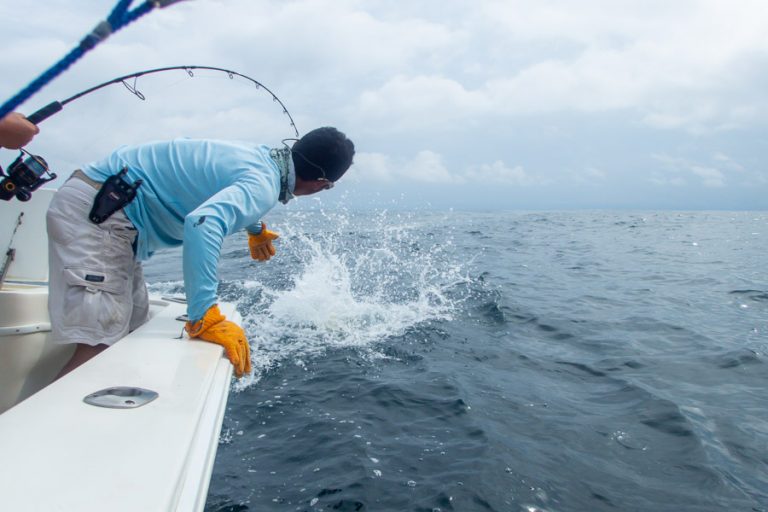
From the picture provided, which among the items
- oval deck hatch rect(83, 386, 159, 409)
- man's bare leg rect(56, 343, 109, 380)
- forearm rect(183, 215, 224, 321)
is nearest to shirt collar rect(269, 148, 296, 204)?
forearm rect(183, 215, 224, 321)

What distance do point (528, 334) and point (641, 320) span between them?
180 cm

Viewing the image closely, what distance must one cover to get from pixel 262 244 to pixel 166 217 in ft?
3.49

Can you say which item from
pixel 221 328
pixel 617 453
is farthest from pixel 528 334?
pixel 221 328

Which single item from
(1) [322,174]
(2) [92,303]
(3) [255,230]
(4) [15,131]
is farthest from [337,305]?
(4) [15,131]

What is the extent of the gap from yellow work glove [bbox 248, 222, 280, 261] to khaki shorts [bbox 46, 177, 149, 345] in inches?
45.2

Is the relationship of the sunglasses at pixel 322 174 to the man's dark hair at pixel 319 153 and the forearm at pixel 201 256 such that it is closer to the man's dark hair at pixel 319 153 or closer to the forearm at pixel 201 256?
the man's dark hair at pixel 319 153

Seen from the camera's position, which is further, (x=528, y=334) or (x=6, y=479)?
(x=528, y=334)

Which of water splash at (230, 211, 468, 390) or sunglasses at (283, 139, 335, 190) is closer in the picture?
sunglasses at (283, 139, 335, 190)

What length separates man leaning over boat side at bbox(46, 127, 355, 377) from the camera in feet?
7.50

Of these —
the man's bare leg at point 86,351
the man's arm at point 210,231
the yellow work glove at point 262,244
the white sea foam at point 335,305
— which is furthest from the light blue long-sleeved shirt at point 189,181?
the white sea foam at point 335,305

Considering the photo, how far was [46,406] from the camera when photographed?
5.47 feet

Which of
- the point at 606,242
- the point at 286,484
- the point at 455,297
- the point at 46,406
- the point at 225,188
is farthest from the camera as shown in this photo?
the point at 606,242

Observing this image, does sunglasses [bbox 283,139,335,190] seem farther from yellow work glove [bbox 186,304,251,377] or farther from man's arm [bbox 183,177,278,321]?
yellow work glove [bbox 186,304,251,377]

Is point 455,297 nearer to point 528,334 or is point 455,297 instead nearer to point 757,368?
point 528,334
